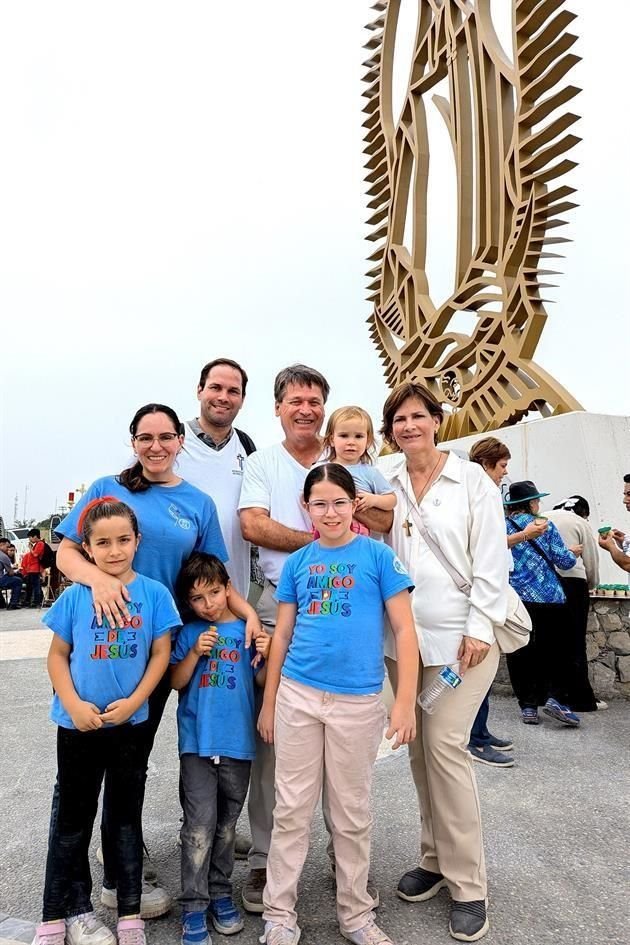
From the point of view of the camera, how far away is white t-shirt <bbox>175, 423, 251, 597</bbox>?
8.74 feet

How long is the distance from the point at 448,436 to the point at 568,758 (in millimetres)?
3854

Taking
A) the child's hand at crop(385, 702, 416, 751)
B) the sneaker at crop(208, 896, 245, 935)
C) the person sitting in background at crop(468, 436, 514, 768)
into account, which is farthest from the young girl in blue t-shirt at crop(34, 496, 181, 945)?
the person sitting in background at crop(468, 436, 514, 768)

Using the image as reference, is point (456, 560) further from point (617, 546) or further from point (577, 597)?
point (577, 597)

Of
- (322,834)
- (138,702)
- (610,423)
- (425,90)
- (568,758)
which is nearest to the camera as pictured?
(138,702)

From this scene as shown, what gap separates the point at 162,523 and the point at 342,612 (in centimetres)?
70

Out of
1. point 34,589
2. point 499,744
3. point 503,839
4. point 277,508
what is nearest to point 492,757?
point 499,744

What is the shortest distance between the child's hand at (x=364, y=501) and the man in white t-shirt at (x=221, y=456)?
538 millimetres

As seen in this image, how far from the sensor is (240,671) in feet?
7.59

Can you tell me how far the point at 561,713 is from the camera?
4469 mm

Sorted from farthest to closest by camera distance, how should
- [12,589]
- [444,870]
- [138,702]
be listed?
[12,589] < [444,870] < [138,702]

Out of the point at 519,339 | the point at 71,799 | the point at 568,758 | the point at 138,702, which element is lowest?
the point at 568,758

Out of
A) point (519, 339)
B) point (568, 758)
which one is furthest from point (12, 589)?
point (568, 758)

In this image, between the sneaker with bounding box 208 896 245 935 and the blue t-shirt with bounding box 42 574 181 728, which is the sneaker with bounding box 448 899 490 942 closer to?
the sneaker with bounding box 208 896 245 935

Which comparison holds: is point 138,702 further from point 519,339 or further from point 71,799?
point 519,339
